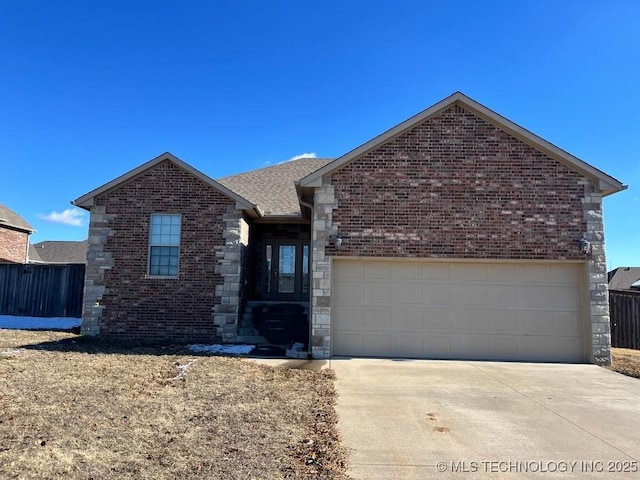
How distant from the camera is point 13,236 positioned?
883 inches

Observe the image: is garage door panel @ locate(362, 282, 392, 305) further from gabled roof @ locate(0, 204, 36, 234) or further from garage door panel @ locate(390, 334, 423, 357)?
gabled roof @ locate(0, 204, 36, 234)

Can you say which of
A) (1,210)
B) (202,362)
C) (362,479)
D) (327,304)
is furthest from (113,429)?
(1,210)

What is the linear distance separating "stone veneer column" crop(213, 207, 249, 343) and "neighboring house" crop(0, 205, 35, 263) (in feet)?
50.9

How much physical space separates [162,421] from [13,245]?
73.2ft

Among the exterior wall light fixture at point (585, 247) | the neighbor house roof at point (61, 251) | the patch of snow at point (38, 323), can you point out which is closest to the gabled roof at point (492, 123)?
the exterior wall light fixture at point (585, 247)

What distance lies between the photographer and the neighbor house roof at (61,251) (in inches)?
1256

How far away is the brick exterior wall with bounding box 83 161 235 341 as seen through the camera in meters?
11.3

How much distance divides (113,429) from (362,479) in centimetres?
264

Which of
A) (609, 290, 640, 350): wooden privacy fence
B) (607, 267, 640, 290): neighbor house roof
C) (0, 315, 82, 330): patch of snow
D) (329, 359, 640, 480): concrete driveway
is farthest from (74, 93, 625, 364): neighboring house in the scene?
(607, 267, 640, 290): neighbor house roof

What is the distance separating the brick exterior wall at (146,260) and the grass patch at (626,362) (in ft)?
29.7

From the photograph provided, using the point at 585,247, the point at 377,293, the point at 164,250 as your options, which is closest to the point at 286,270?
the point at 164,250

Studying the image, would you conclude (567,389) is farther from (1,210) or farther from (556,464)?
(1,210)

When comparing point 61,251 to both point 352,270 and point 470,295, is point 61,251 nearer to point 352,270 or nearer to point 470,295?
point 352,270

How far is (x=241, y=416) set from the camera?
5199 mm
